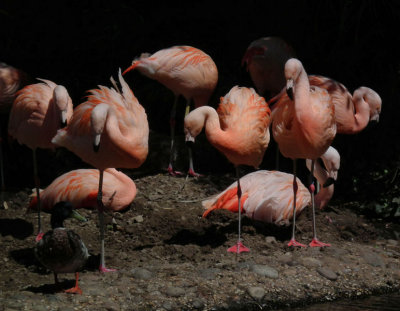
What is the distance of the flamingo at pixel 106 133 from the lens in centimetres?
527

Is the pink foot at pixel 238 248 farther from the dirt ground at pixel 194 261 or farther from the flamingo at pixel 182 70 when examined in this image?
the flamingo at pixel 182 70

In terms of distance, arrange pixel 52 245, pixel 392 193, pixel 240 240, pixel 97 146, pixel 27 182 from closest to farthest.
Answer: pixel 52 245 → pixel 97 146 → pixel 240 240 → pixel 392 193 → pixel 27 182

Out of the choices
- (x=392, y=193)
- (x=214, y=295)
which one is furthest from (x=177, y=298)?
(x=392, y=193)

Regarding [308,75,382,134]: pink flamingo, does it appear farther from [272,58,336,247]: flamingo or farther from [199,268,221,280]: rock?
[199,268,221,280]: rock

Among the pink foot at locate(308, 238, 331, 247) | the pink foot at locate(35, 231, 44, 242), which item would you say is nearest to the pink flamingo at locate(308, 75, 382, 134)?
the pink foot at locate(308, 238, 331, 247)

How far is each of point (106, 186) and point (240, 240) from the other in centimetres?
136

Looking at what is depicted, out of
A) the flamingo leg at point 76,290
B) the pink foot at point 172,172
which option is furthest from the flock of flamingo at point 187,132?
the pink foot at point 172,172

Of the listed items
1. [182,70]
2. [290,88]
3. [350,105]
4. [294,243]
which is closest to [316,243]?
[294,243]

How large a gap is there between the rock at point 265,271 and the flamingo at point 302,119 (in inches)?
27.5

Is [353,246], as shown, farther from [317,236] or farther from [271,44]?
[271,44]

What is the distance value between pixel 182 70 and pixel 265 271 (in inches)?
114

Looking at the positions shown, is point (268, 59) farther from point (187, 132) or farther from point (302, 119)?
point (187, 132)

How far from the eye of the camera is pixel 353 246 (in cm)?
612

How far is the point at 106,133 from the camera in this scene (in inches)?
208
